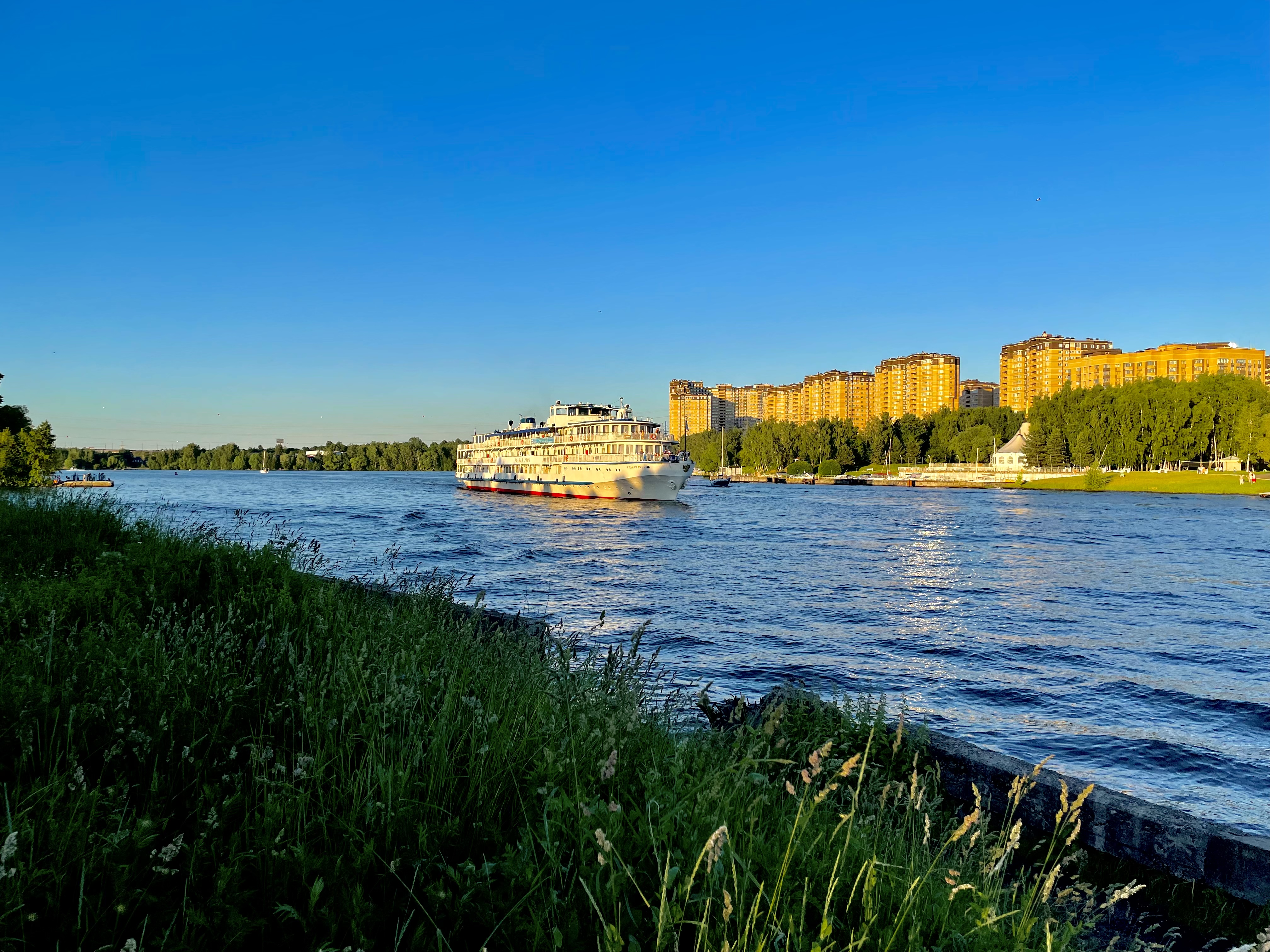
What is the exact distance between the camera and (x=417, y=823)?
2.53 metres

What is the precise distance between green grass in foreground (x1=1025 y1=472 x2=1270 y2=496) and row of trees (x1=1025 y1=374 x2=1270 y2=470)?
15.7 feet

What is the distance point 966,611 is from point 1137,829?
14.5 metres

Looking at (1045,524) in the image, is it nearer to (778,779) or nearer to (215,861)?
(778,779)

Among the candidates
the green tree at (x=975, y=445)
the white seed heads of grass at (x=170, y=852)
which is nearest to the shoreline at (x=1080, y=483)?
the green tree at (x=975, y=445)

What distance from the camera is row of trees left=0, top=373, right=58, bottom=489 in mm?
39906

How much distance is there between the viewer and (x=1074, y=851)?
4230 mm

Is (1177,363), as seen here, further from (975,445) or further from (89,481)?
(89,481)

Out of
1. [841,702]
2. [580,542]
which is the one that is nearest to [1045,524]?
[580,542]

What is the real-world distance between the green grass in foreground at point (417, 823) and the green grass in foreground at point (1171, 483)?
103 metres

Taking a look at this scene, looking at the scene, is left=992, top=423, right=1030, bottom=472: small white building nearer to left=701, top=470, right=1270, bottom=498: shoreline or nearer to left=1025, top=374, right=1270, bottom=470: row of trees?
left=701, top=470, right=1270, bottom=498: shoreline

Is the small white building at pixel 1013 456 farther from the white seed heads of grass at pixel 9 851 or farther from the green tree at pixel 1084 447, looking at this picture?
the white seed heads of grass at pixel 9 851

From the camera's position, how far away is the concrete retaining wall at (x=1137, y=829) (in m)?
3.85

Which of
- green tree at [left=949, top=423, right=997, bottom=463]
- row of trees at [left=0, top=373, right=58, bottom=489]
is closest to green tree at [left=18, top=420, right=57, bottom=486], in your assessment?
row of trees at [left=0, top=373, right=58, bottom=489]

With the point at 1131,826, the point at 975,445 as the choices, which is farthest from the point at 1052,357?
the point at 1131,826
